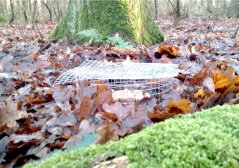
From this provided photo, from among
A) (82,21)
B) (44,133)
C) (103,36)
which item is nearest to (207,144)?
(44,133)

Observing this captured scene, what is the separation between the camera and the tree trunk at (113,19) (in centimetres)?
573

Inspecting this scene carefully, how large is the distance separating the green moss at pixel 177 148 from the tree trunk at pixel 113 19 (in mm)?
4554

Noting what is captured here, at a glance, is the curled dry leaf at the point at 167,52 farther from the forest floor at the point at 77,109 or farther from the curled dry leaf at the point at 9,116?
the curled dry leaf at the point at 9,116

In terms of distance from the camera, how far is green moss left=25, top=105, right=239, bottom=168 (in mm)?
909

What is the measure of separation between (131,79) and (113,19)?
3.32m

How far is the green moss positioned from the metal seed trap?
1174 millimetres

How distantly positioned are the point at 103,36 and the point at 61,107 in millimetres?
3609

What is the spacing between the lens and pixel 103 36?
18.7 ft

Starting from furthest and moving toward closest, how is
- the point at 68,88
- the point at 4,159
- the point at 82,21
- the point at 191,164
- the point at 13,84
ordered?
the point at 82,21 → the point at 13,84 → the point at 68,88 → the point at 4,159 → the point at 191,164

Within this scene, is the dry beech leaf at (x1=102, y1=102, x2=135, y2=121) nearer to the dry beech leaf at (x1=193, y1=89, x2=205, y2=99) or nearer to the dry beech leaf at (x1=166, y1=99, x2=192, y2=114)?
the dry beech leaf at (x1=166, y1=99, x2=192, y2=114)

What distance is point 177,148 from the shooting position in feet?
3.12

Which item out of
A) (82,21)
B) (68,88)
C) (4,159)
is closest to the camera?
(4,159)

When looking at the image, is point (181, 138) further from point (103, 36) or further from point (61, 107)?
point (103, 36)

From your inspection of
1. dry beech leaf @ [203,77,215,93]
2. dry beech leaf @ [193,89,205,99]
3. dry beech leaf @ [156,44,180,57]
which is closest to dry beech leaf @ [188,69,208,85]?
dry beech leaf @ [193,89,205,99]
